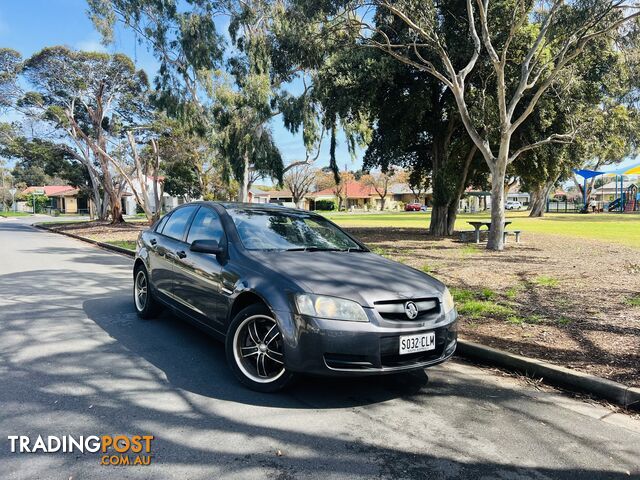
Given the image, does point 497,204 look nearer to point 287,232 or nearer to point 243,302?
point 287,232

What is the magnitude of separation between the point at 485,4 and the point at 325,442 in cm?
1179

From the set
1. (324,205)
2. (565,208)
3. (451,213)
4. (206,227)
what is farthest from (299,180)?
(206,227)

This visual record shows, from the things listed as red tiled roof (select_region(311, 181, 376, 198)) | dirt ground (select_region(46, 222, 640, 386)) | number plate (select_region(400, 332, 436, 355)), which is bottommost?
dirt ground (select_region(46, 222, 640, 386))

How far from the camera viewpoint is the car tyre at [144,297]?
5.96 m

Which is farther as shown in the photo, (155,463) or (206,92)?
(206,92)

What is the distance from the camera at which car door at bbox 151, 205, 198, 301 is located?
5281 millimetres

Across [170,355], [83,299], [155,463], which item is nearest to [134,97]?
[83,299]

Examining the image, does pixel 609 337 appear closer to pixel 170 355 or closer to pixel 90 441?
pixel 170 355

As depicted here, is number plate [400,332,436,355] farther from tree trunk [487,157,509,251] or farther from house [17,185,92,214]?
house [17,185,92,214]

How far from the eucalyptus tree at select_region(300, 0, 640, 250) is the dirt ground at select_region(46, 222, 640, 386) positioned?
8.73 ft

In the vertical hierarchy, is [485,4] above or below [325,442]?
above

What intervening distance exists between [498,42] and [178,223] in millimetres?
12824

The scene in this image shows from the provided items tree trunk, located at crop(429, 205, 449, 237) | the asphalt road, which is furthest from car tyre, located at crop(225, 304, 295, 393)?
tree trunk, located at crop(429, 205, 449, 237)

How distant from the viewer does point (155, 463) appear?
2.81 m
